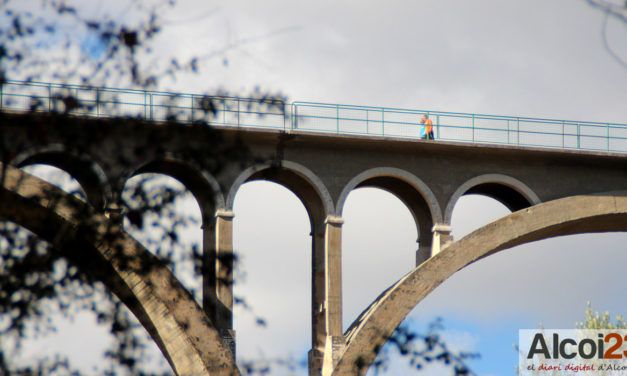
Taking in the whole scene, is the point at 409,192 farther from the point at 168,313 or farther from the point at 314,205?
the point at 168,313

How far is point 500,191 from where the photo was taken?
31.0 m

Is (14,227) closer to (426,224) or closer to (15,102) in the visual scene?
(15,102)

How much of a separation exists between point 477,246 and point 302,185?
388 cm

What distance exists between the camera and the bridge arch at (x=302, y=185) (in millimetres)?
28109

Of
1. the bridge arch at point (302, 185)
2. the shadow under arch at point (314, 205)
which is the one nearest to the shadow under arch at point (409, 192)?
the bridge arch at point (302, 185)

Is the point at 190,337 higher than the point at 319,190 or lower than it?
lower

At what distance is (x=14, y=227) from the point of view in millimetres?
9367

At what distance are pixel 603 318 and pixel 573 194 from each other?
11.6 m

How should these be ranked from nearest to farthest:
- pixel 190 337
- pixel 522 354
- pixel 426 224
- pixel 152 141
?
pixel 152 141 < pixel 190 337 < pixel 426 224 < pixel 522 354

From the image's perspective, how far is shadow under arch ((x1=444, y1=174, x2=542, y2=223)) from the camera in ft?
97.1

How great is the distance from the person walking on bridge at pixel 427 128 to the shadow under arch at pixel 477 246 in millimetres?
2241

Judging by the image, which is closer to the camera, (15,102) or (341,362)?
(15,102)

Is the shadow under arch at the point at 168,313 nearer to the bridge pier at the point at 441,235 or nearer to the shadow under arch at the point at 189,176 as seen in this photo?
the shadow under arch at the point at 189,176

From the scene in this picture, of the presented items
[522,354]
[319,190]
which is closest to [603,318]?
[522,354]
